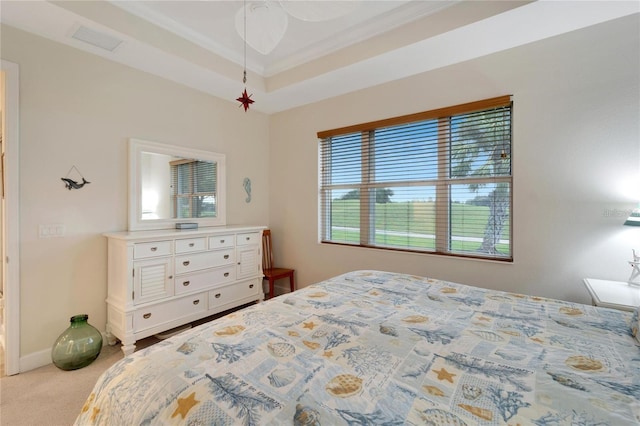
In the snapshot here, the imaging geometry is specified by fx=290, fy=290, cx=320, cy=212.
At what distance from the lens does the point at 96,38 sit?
235cm

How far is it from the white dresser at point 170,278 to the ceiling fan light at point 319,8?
81.8 inches

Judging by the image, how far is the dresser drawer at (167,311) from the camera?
2.49 metres

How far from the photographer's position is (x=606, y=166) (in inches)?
85.8

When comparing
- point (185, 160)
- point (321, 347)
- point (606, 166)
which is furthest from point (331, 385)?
point (185, 160)

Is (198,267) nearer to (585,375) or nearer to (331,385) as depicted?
(331,385)

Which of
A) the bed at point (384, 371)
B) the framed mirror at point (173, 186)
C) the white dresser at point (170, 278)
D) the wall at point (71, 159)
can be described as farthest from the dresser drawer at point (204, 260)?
the bed at point (384, 371)

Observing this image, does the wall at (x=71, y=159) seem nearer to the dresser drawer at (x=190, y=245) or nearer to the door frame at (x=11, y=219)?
the door frame at (x=11, y=219)

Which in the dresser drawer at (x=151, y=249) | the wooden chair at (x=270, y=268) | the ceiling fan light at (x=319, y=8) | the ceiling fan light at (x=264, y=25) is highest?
the ceiling fan light at (x=264, y=25)

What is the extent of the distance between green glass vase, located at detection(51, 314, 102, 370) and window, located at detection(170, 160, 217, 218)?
1267 millimetres

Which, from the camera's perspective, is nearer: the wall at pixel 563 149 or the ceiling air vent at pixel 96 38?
the wall at pixel 563 149

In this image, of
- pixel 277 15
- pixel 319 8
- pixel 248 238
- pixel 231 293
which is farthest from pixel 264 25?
pixel 231 293

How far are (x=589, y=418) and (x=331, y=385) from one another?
0.68m

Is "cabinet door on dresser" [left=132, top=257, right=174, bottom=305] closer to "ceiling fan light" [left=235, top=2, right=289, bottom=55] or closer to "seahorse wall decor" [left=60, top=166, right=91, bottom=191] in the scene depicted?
"seahorse wall decor" [left=60, top=166, right=91, bottom=191]

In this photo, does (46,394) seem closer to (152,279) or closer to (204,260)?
(152,279)
